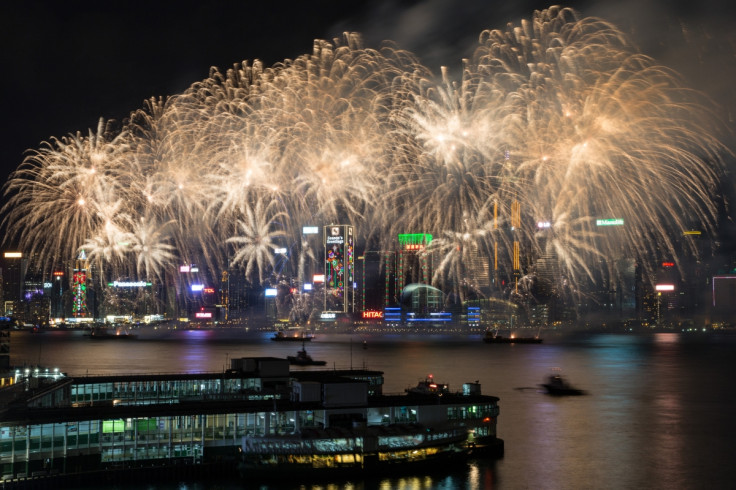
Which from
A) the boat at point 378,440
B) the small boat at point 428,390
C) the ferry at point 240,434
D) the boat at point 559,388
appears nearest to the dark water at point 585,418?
the boat at point 378,440

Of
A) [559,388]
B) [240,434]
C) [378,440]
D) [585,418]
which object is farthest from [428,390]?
[559,388]

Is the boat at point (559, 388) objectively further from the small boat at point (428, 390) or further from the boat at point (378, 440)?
the boat at point (378, 440)

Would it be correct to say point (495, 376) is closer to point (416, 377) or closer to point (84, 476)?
point (416, 377)

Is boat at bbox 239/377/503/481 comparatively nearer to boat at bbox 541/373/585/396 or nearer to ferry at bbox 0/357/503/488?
ferry at bbox 0/357/503/488

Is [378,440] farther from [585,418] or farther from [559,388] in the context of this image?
[559,388]

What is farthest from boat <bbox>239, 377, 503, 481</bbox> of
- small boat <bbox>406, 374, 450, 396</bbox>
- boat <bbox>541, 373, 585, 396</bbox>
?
boat <bbox>541, 373, 585, 396</bbox>

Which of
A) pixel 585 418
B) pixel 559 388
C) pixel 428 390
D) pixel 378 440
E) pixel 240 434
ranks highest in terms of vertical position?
pixel 428 390

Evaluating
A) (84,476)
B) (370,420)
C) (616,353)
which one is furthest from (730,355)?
(84,476)

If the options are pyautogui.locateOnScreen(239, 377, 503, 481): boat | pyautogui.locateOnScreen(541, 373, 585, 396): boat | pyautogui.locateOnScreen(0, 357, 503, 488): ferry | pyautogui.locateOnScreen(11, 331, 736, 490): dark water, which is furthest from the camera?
pyautogui.locateOnScreen(541, 373, 585, 396): boat

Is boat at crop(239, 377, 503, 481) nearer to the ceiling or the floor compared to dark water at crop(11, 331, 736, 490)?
nearer to the ceiling
